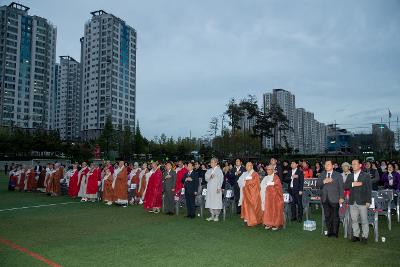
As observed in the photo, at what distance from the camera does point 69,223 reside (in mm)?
10336

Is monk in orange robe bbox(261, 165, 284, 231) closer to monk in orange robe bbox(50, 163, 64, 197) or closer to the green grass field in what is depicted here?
the green grass field

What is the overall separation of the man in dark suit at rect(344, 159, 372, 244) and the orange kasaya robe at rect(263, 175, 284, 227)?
2049 millimetres

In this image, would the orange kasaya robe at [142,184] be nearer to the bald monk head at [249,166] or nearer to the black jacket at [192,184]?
the black jacket at [192,184]

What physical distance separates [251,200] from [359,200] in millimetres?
3281

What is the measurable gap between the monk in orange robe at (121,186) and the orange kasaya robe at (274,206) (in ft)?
24.5

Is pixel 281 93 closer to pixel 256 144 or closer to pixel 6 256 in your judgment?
pixel 256 144

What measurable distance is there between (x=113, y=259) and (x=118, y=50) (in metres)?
110

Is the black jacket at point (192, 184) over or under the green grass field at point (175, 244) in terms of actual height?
over

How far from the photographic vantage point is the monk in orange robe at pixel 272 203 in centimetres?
946

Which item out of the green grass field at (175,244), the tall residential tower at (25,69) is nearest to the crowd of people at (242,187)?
the green grass field at (175,244)

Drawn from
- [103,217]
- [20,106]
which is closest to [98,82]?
[20,106]

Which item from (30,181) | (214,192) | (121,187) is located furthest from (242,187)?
(30,181)

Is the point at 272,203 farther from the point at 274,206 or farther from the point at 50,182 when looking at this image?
the point at 50,182

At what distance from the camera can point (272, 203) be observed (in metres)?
9.66
